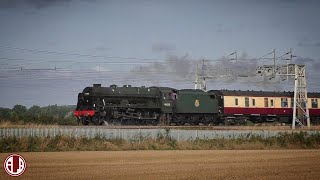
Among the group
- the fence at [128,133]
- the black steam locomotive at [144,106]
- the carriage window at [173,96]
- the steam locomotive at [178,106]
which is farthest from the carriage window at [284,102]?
the fence at [128,133]

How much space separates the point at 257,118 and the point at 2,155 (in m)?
38.3

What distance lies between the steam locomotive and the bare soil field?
17.3 m

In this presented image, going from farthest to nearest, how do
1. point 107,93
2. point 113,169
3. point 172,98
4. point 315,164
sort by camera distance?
point 172,98, point 107,93, point 315,164, point 113,169

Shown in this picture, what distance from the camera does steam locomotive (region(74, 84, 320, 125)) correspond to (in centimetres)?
5028

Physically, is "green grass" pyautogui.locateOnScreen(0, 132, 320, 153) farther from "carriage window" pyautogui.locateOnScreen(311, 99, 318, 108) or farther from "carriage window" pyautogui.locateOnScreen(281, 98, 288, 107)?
"carriage window" pyautogui.locateOnScreen(311, 99, 318, 108)

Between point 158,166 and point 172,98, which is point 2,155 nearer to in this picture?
point 158,166

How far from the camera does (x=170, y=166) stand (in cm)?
2702

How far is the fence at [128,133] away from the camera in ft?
116

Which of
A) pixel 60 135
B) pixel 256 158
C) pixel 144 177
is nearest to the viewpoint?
pixel 144 177

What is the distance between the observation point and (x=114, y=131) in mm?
38281

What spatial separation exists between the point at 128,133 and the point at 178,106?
56.6 feet

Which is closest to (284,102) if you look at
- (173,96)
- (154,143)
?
(173,96)

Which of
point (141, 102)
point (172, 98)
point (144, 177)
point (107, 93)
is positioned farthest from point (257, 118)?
point (144, 177)

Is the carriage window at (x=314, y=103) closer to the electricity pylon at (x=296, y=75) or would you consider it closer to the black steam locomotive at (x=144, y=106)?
the electricity pylon at (x=296, y=75)
